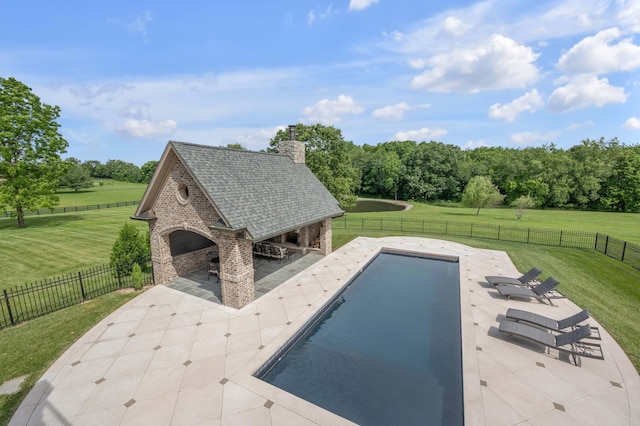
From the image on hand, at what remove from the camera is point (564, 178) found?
54.4 metres

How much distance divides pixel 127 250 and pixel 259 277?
7182mm

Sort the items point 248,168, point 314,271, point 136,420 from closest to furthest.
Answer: point 136,420 → point 248,168 → point 314,271

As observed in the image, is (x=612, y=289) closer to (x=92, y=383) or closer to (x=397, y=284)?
(x=397, y=284)

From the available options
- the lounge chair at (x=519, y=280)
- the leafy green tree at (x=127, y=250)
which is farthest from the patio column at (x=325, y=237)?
the leafy green tree at (x=127, y=250)

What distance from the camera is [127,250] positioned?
1457cm

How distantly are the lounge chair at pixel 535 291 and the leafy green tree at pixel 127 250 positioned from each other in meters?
18.5

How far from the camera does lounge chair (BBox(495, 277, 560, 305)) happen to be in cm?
1209

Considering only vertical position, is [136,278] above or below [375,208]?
above

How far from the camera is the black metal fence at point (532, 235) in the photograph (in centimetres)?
1811

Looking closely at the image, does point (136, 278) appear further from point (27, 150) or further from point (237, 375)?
point (27, 150)

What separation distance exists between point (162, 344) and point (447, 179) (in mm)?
70105

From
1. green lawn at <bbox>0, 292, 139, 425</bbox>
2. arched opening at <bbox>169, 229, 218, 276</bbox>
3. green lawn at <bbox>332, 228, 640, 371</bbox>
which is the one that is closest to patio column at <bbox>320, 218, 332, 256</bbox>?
green lawn at <bbox>332, 228, 640, 371</bbox>

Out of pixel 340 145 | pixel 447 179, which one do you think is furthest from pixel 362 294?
pixel 447 179

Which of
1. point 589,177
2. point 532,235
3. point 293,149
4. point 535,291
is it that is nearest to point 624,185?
point 589,177
